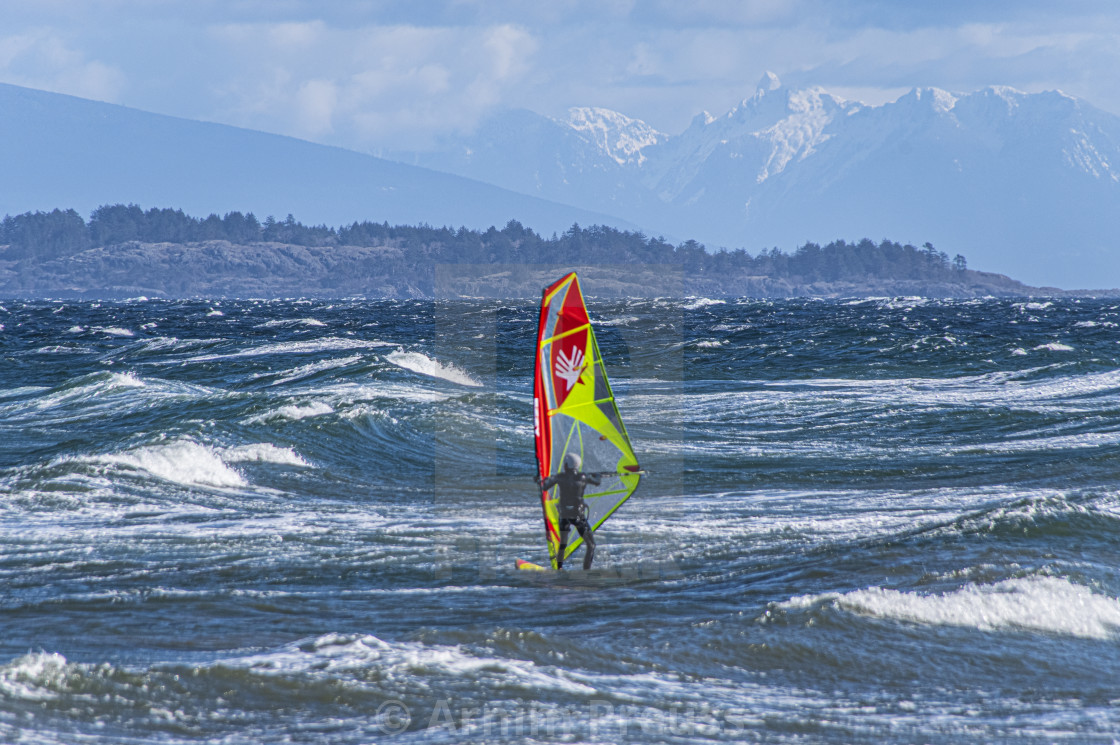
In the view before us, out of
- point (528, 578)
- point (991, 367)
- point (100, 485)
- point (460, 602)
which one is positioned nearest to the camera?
→ point (460, 602)

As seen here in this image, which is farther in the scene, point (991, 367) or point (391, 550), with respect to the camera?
point (991, 367)

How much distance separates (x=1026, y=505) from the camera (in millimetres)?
11938

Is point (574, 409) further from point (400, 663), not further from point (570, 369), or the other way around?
point (400, 663)

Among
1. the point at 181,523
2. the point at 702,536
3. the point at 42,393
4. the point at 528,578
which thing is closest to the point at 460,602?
the point at 528,578

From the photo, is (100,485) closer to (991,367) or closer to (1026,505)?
(1026,505)

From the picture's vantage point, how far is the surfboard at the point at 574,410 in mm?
9531

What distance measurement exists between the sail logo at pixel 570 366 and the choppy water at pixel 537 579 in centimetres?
206

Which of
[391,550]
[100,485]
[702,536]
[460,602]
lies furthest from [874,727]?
[100,485]

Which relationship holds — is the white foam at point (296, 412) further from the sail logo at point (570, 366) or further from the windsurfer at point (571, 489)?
the windsurfer at point (571, 489)

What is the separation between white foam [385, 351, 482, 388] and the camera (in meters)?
31.6

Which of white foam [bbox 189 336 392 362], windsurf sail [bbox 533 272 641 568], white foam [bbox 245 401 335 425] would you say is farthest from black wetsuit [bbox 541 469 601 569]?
white foam [bbox 189 336 392 362]

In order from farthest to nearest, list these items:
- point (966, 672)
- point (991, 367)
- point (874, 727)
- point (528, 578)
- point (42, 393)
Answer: point (991, 367)
point (42, 393)
point (528, 578)
point (966, 672)
point (874, 727)

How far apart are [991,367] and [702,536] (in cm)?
2528

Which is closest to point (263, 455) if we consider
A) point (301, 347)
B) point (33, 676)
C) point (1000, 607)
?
point (33, 676)
